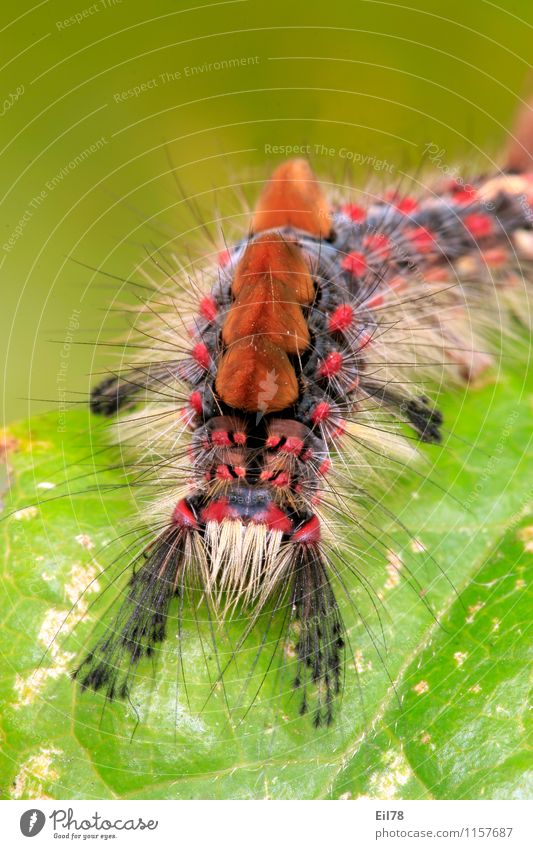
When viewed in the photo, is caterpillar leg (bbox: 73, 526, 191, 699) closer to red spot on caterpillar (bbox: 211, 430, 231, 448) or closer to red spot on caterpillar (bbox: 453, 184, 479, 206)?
red spot on caterpillar (bbox: 211, 430, 231, 448)

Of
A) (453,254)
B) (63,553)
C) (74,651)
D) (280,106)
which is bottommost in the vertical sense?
Answer: (74,651)

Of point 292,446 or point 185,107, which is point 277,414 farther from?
point 185,107

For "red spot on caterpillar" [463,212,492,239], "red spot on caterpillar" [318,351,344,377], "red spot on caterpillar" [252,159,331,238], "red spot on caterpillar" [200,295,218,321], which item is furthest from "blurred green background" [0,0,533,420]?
"red spot on caterpillar" [318,351,344,377]


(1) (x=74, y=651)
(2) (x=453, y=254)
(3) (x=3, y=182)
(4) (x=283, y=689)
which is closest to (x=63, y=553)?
(1) (x=74, y=651)

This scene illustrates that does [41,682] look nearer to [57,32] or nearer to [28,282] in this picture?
[28,282]

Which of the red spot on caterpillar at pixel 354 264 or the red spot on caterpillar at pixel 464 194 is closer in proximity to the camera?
the red spot on caterpillar at pixel 354 264

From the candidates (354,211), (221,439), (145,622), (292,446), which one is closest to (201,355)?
(221,439)

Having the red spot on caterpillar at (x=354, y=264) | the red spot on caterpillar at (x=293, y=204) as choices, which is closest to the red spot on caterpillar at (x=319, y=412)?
the red spot on caterpillar at (x=354, y=264)

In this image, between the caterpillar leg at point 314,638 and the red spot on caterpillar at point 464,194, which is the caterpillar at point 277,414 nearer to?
the caterpillar leg at point 314,638
